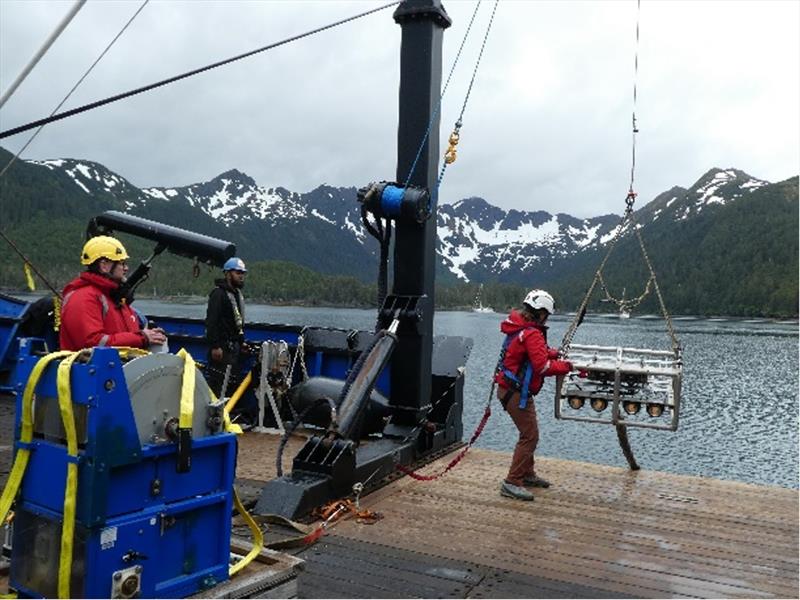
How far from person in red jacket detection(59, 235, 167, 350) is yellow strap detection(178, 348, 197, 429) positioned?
0.69 meters

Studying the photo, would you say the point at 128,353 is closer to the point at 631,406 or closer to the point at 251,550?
the point at 251,550

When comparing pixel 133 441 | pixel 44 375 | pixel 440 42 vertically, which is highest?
pixel 440 42

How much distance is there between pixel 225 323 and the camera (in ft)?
29.9

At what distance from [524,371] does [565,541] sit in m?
1.86

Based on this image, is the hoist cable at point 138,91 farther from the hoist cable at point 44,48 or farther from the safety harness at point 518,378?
the safety harness at point 518,378

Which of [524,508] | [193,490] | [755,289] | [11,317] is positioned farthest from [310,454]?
[755,289]

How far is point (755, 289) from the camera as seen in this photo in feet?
557

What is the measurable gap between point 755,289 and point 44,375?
186 m

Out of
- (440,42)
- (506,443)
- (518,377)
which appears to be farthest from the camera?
(506,443)

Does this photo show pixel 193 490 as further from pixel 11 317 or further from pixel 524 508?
pixel 11 317

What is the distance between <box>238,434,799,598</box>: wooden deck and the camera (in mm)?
4844

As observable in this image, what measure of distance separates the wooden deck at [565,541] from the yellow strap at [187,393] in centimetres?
169

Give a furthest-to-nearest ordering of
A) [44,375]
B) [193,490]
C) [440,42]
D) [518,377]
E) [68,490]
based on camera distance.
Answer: [440,42] < [518,377] < [193,490] < [44,375] < [68,490]

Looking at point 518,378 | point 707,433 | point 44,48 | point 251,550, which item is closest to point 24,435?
point 251,550
